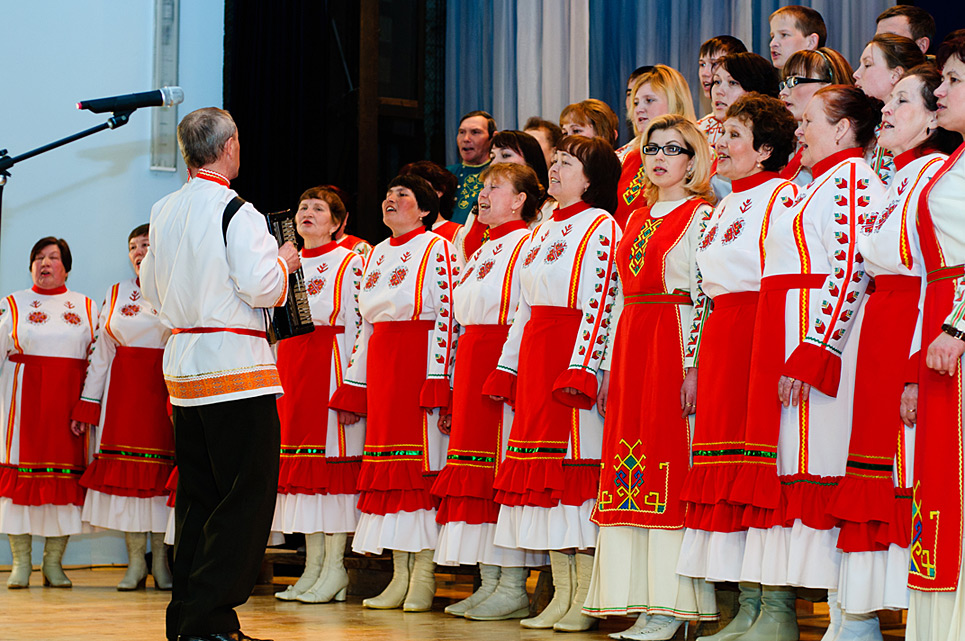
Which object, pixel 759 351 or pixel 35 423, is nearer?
pixel 759 351

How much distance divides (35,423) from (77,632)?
2.14 m

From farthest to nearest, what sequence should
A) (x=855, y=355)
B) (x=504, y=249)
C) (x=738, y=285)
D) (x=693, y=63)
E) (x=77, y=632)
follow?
(x=693, y=63), (x=504, y=249), (x=77, y=632), (x=738, y=285), (x=855, y=355)

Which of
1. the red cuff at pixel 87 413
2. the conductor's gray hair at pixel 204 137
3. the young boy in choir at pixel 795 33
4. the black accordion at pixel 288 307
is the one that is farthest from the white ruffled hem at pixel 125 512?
the young boy in choir at pixel 795 33

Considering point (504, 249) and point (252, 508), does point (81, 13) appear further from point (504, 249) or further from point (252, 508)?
point (252, 508)

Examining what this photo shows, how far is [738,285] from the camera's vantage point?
3.58 m

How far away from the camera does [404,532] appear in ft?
15.5

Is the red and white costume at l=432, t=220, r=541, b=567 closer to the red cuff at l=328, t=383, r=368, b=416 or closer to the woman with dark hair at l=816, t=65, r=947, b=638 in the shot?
the red cuff at l=328, t=383, r=368, b=416

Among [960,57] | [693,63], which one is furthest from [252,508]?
[693,63]

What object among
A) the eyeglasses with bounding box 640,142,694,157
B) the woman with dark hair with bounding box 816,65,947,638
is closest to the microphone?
the eyeglasses with bounding box 640,142,694,157

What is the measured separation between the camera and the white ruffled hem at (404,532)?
186 inches

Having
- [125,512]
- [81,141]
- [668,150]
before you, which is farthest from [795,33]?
[81,141]

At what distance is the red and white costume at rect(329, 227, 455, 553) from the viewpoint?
4754mm

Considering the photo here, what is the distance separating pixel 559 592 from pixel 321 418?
1.43 m

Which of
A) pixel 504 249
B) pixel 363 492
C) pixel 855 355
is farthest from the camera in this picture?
pixel 363 492
